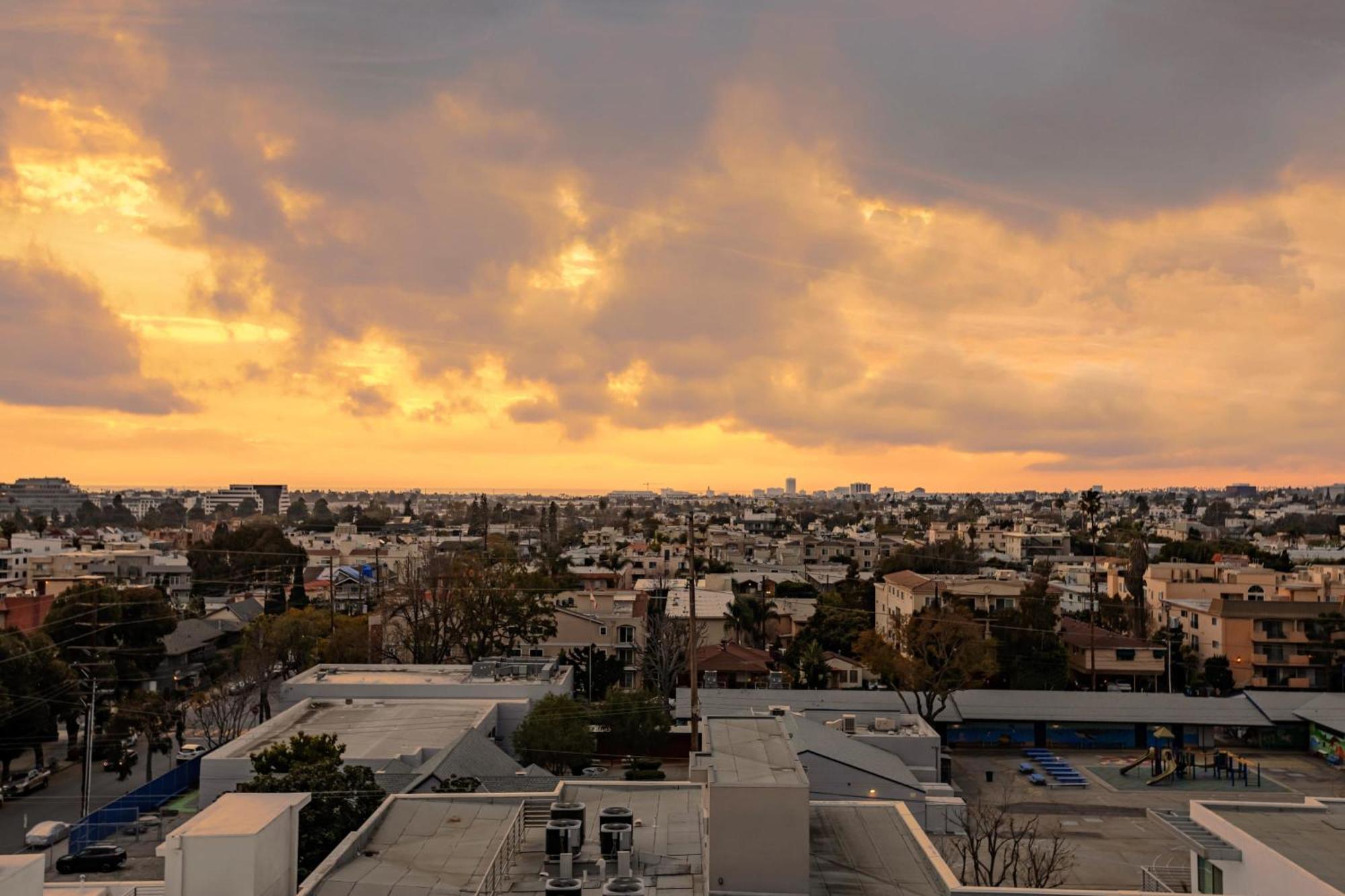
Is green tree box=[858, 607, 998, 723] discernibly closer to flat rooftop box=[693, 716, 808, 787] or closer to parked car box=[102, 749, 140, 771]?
parked car box=[102, 749, 140, 771]

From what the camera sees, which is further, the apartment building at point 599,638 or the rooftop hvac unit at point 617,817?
the apartment building at point 599,638

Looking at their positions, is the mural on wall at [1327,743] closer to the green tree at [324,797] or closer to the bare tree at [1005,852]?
the bare tree at [1005,852]

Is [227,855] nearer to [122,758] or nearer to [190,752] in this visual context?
[122,758]

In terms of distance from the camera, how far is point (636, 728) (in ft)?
107

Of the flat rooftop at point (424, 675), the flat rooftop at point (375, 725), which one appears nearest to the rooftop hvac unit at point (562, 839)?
the flat rooftop at point (375, 725)

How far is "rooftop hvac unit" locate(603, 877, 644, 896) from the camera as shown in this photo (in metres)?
9.93

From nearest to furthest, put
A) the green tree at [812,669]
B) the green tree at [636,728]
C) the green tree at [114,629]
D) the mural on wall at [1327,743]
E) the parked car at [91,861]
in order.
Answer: the parked car at [91,861]
the green tree at [636,728]
the mural on wall at [1327,743]
the green tree at [114,629]
the green tree at [812,669]

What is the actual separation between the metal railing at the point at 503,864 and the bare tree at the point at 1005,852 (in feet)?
26.0

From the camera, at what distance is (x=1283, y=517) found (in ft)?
613

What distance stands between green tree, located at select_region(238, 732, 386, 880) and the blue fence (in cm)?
566

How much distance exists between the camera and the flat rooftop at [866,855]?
36.0 ft

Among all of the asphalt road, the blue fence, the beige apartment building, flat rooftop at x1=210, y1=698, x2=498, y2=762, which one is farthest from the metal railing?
the beige apartment building

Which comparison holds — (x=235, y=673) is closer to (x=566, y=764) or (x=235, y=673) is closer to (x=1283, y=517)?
(x=566, y=764)

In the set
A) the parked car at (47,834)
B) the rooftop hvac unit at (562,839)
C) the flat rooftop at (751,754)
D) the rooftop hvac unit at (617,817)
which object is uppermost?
the flat rooftop at (751,754)
